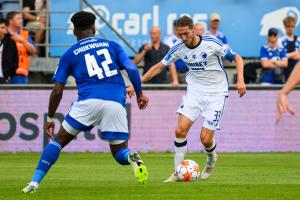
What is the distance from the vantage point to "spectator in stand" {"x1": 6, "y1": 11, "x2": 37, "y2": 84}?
2125cm

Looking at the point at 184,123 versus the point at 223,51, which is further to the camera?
the point at 223,51

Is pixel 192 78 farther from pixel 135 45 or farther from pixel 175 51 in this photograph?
pixel 135 45

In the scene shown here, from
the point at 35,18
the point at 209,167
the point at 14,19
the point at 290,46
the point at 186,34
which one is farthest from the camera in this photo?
the point at 35,18

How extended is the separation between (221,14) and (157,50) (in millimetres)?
2242

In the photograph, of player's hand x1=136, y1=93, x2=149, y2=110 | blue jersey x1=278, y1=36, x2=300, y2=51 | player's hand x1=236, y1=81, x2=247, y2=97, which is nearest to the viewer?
player's hand x1=136, y1=93, x2=149, y2=110

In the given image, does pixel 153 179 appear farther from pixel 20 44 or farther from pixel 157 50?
pixel 20 44

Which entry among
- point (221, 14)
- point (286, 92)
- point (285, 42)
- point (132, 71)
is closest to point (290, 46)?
point (285, 42)

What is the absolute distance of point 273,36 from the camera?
21781 millimetres

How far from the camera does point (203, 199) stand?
410 inches

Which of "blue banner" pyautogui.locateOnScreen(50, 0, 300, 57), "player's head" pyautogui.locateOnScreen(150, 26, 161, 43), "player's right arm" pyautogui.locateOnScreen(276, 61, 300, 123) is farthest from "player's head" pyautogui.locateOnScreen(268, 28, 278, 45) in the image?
"player's right arm" pyautogui.locateOnScreen(276, 61, 300, 123)

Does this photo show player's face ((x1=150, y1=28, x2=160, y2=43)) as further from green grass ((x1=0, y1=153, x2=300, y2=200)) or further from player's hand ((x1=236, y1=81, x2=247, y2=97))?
player's hand ((x1=236, y1=81, x2=247, y2=97))

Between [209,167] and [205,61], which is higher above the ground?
[205,61]

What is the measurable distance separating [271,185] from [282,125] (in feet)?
30.3

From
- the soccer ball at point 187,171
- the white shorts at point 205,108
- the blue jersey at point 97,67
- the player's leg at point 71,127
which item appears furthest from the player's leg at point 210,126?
the player's leg at point 71,127
